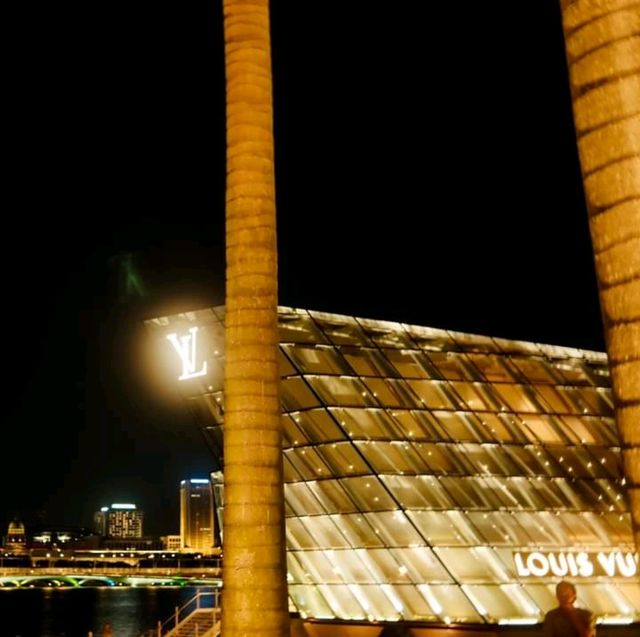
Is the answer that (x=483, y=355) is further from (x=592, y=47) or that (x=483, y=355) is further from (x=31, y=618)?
(x=31, y=618)

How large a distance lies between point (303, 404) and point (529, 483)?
6493 millimetres

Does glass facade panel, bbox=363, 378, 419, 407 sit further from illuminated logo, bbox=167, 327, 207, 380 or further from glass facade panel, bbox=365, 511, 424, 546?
illuminated logo, bbox=167, 327, 207, 380

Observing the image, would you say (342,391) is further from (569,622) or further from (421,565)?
(569,622)

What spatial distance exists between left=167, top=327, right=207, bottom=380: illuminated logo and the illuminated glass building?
4 cm

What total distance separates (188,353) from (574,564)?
38.5ft

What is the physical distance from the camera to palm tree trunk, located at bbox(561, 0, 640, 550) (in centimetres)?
418

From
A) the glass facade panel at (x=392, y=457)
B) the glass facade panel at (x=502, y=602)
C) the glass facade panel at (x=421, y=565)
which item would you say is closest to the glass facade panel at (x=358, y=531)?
the glass facade panel at (x=421, y=565)

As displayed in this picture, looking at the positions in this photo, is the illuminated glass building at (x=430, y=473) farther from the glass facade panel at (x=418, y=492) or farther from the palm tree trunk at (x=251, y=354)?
the palm tree trunk at (x=251, y=354)

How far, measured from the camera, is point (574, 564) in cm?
2269

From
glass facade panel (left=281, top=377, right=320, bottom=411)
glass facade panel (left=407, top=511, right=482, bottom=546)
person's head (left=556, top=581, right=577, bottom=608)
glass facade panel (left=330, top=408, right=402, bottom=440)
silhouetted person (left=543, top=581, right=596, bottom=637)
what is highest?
glass facade panel (left=281, top=377, right=320, bottom=411)

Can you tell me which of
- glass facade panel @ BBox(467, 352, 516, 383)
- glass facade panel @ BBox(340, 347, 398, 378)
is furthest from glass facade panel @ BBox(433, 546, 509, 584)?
glass facade panel @ BBox(467, 352, 516, 383)

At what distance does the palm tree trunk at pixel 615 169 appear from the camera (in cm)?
418

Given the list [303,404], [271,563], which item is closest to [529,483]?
[303,404]

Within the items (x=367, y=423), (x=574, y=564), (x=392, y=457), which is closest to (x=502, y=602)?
(x=574, y=564)
